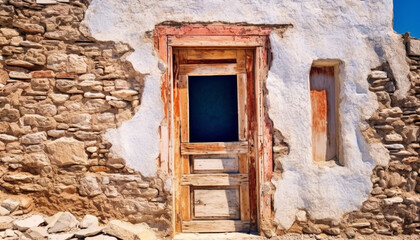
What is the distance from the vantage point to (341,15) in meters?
3.24

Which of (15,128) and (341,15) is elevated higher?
(341,15)

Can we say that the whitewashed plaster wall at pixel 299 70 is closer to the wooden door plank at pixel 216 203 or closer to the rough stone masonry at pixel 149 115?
the rough stone masonry at pixel 149 115

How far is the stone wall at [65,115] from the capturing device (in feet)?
9.87

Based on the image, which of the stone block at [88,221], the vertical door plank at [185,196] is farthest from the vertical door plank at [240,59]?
the stone block at [88,221]

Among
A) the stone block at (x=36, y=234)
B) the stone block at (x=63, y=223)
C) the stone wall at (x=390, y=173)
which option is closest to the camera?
the stone block at (x=36, y=234)

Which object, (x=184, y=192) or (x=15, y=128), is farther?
(x=184, y=192)

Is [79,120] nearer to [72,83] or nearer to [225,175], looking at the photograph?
[72,83]

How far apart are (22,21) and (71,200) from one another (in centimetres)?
181

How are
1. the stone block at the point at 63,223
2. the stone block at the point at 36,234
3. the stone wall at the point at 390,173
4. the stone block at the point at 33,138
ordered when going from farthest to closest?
the stone wall at the point at 390,173, the stone block at the point at 33,138, the stone block at the point at 63,223, the stone block at the point at 36,234

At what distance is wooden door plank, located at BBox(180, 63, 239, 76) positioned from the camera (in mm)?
3305

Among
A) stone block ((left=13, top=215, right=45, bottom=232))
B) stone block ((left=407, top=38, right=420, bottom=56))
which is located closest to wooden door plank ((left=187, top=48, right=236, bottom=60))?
stone block ((left=407, top=38, right=420, bottom=56))

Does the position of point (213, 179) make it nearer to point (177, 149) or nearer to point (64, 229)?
point (177, 149)

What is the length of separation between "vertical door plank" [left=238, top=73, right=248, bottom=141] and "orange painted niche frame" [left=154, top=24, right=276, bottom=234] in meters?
0.15

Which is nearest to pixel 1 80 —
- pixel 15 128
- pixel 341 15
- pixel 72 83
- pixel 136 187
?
pixel 15 128
